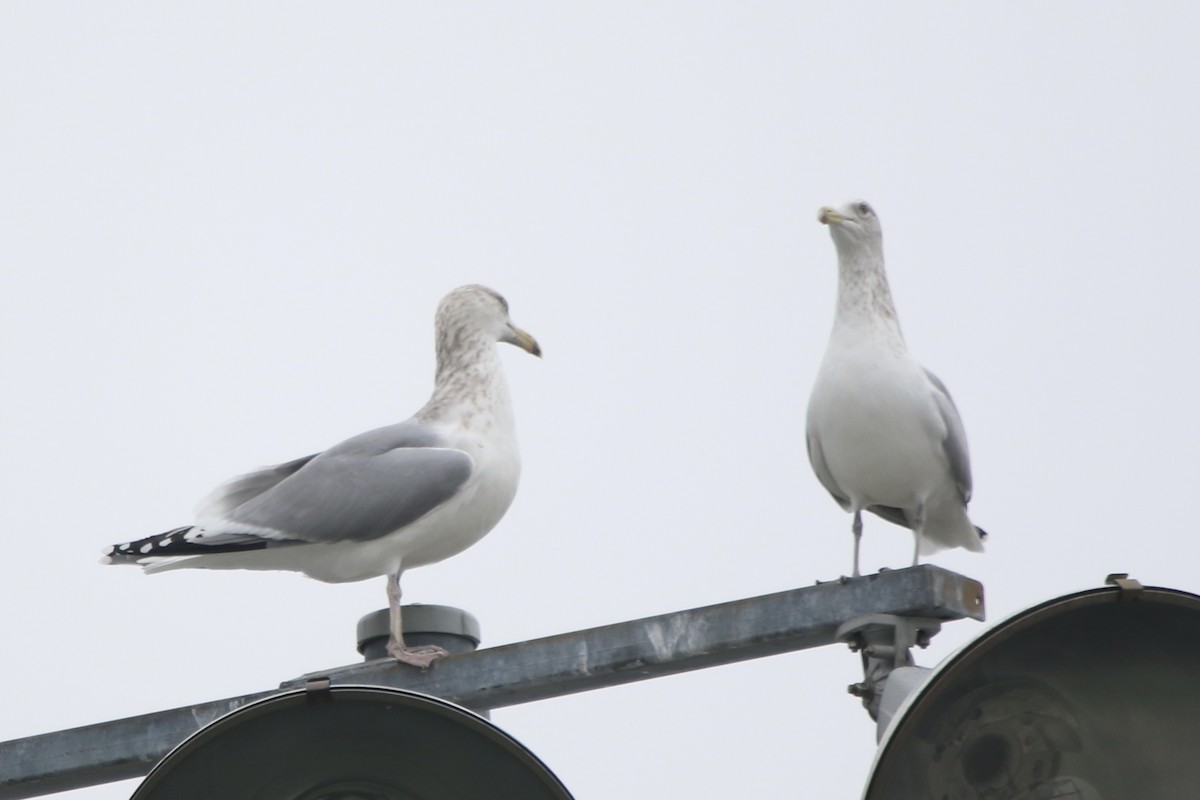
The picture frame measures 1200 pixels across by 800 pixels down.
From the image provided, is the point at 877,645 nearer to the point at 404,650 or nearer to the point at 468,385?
the point at 404,650

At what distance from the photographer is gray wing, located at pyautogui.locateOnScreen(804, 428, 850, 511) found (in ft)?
17.8

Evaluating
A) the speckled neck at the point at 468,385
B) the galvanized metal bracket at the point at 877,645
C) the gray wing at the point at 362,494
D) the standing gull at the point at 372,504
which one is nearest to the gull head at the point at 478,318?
the speckled neck at the point at 468,385

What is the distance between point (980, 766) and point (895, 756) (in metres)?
0.11

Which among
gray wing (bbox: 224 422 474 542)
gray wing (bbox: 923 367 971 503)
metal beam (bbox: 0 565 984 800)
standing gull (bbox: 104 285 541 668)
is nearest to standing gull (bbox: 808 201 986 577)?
gray wing (bbox: 923 367 971 503)

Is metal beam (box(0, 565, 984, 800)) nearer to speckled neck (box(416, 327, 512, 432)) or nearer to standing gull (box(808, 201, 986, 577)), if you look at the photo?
standing gull (box(808, 201, 986, 577))

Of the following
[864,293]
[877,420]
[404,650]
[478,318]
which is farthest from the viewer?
[478,318]

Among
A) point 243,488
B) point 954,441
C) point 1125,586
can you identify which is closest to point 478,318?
point 243,488

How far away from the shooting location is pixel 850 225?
5934 mm

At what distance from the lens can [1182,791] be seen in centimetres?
196

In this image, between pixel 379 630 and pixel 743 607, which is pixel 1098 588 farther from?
pixel 379 630

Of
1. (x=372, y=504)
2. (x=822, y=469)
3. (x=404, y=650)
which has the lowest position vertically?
(x=404, y=650)

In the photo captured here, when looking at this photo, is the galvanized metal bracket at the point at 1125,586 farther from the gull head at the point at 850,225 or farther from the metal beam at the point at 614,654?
the gull head at the point at 850,225

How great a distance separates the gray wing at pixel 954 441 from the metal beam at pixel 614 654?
2.77 m

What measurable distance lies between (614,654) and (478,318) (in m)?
3.40
